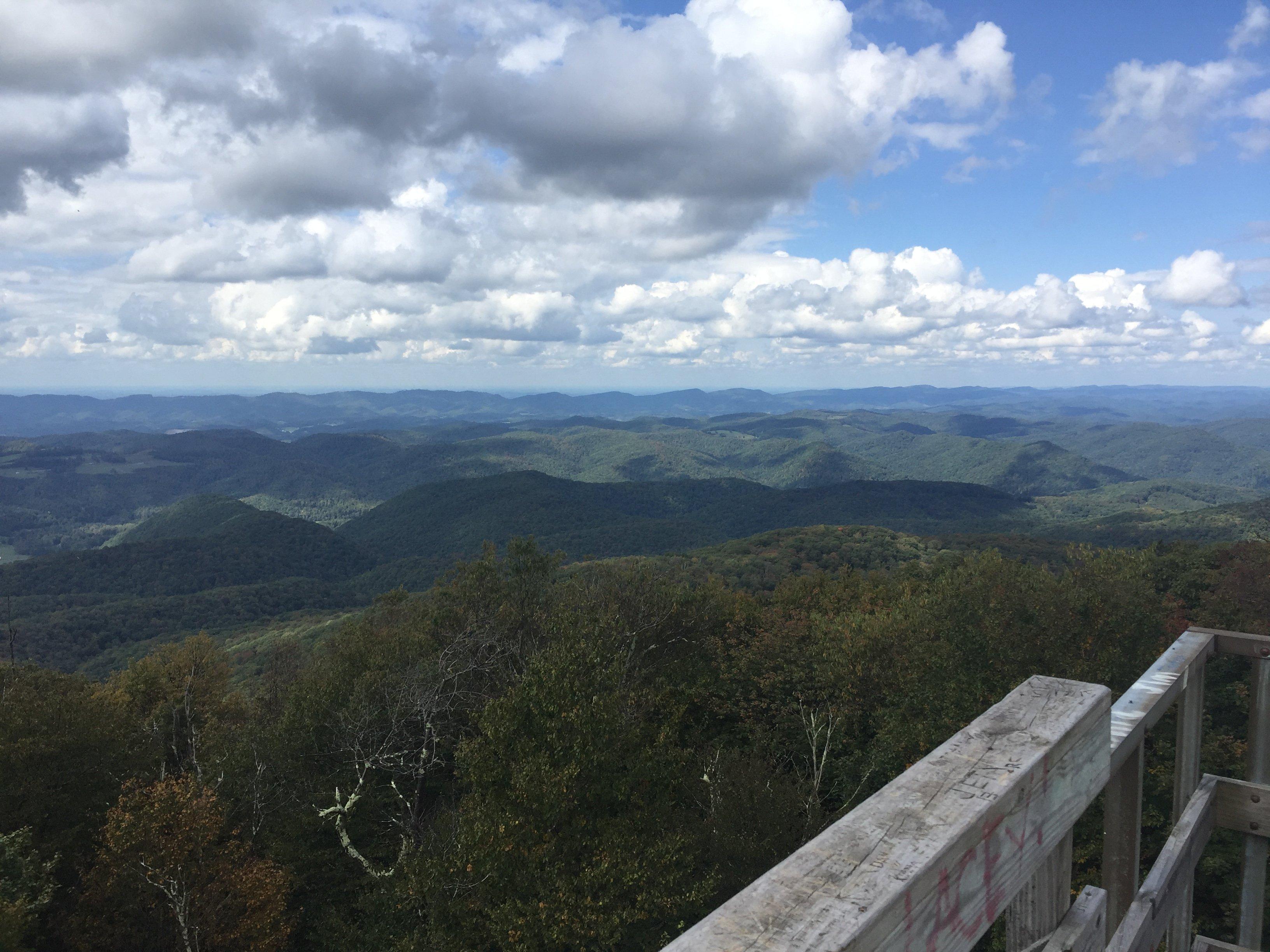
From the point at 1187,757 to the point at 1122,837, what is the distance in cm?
132

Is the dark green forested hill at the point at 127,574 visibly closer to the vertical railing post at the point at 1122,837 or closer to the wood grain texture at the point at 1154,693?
the wood grain texture at the point at 1154,693

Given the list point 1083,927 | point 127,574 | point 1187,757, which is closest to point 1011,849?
point 1083,927

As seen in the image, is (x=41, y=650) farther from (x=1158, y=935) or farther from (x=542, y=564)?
(x=1158, y=935)

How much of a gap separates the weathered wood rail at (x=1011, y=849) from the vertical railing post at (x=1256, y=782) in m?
0.32

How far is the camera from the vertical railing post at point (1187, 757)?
11.3 ft

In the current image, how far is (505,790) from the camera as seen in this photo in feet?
56.0

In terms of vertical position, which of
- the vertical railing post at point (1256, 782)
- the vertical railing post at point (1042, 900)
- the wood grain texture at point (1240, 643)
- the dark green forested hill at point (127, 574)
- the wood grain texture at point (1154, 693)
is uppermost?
the wood grain texture at point (1154, 693)

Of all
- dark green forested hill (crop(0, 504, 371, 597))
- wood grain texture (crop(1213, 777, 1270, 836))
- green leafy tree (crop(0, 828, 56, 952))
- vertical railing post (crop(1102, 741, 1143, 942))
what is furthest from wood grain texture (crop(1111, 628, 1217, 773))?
dark green forested hill (crop(0, 504, 371, 597))

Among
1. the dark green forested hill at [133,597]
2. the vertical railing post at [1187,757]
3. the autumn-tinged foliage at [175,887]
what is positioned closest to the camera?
the vertical railing post at [1187,757]

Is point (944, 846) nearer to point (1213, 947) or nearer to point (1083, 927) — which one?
point (1083, 927)

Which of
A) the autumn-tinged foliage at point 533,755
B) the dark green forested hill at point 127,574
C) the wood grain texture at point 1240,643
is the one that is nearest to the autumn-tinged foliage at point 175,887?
the autumn-tinged foliage at point 533,755

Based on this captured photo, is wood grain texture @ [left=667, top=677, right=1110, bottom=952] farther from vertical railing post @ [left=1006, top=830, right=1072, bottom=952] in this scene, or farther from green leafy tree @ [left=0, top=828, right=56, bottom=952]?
green leafy tree @ [left=0, top=828, right=56, bottom=952]

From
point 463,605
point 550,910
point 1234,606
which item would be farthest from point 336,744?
point 1234,606

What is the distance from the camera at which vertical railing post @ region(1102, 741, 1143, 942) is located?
2.77m
